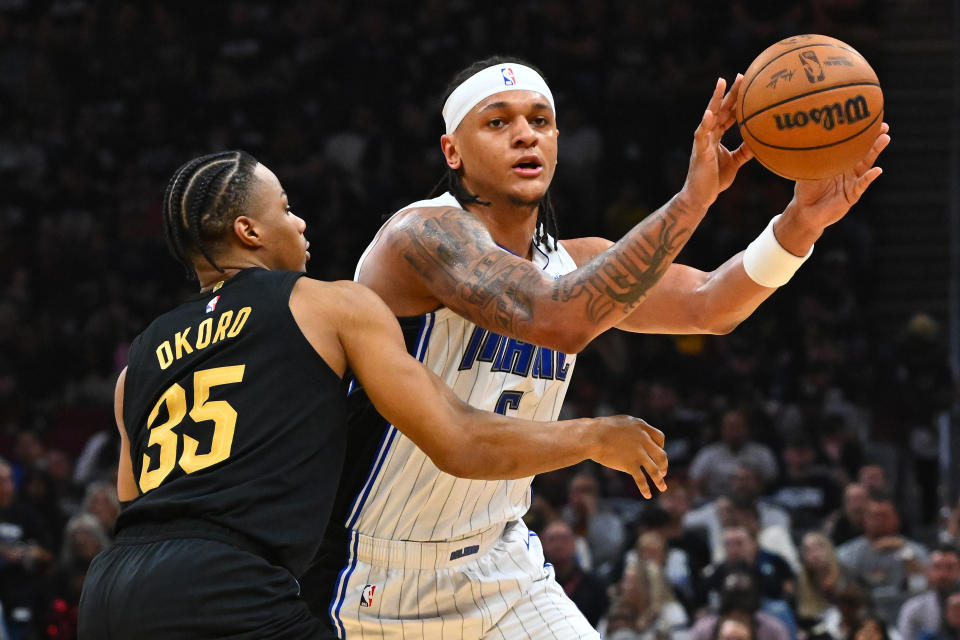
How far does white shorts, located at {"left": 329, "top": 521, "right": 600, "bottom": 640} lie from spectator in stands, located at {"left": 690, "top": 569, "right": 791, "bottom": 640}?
14.5 ft

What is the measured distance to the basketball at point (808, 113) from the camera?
3.95m

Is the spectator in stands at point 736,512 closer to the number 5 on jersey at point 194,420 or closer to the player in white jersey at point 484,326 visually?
the player in white jersey at point 484,326

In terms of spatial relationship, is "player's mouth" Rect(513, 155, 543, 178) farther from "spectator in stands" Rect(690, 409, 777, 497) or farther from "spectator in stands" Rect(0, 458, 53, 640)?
"spectator in stands" Rect(690, 409, 777, 497)

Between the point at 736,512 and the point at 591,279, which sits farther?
the point at 736,512

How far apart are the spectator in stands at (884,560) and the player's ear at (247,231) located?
645 cm

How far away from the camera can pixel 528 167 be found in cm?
421

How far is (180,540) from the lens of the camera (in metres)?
3.04

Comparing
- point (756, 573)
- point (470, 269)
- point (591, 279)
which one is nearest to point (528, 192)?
point (470, 269)

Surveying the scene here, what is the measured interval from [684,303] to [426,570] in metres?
1.38

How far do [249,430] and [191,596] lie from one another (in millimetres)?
409

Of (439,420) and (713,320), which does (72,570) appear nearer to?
(713,320)

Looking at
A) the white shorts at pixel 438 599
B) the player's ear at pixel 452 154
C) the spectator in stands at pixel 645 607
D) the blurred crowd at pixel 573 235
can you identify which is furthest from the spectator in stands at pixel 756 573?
the player's ear at pixel 452 154

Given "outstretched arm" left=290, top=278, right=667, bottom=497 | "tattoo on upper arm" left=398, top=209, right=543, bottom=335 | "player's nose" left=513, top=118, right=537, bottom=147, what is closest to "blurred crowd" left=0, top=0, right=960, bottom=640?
"player's nose" left=513, top=118, right=537, bottom=147

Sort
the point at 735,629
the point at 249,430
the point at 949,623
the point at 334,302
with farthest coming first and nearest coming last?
the point at 949,623 < the point at 735,629 < the point at 334,302 < the point at 249,430
